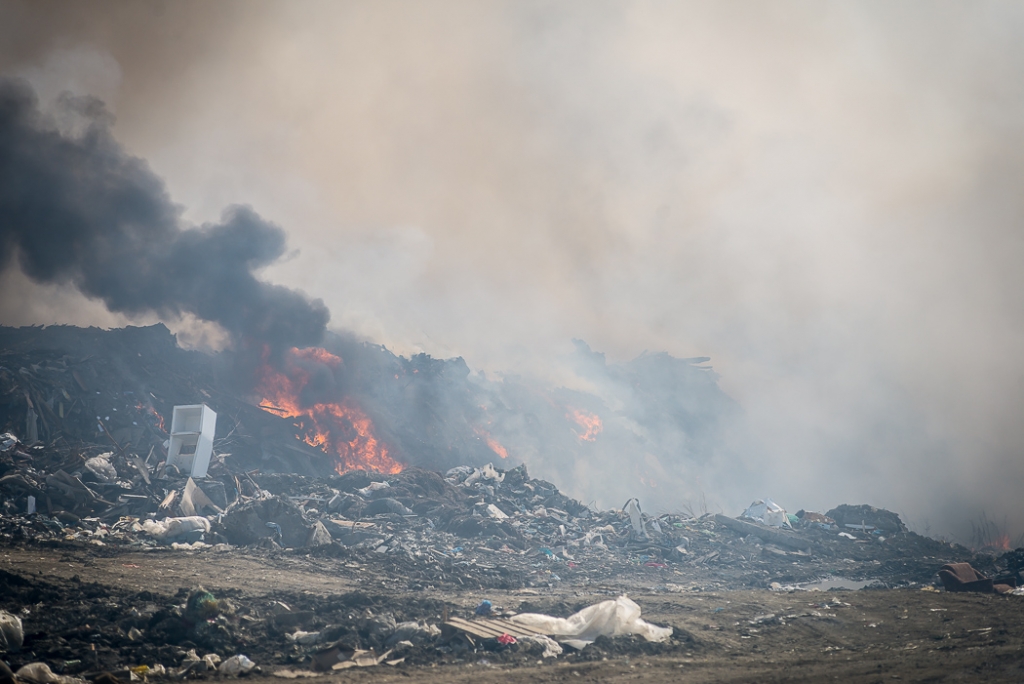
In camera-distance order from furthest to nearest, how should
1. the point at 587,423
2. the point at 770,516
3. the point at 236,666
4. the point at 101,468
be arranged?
the point at 587,423 → the point at 770,516 → the point at 101,468 → the point at 236,666

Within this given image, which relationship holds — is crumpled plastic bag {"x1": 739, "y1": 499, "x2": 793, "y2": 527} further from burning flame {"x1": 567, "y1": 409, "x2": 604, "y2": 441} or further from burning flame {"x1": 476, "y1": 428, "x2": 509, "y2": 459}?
burning flame {"x1": 567, "y1": 409, "x2": 604, "y2": 441}

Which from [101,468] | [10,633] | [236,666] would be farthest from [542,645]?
[101,468]

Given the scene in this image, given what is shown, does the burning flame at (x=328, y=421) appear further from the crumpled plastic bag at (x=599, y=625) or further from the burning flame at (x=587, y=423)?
the crumpled plastic bag at (x=599, y=625)

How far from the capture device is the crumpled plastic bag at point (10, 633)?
6.69m

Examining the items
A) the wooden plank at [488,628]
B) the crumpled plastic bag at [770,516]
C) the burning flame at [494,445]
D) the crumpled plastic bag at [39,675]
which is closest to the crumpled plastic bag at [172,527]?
the wooden plank at [488,628]

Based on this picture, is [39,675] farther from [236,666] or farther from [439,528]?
[439,528]

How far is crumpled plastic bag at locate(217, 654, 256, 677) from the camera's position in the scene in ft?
23.5

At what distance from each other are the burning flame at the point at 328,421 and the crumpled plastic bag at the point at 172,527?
493 inches

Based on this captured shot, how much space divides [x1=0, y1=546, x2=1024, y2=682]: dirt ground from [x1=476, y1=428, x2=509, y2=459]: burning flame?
21.8 m

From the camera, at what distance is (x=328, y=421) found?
30812mm

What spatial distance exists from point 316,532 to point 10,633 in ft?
33.9

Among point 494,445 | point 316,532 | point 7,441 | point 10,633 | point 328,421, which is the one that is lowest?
point 10,633

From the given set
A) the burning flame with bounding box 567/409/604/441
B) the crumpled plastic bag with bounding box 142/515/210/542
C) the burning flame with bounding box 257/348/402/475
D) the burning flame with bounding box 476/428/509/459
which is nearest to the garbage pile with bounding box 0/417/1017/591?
the crumpled plastic bag with bounding box 142/515/210/542

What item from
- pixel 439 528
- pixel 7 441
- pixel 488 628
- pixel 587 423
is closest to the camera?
pixel 488 628
